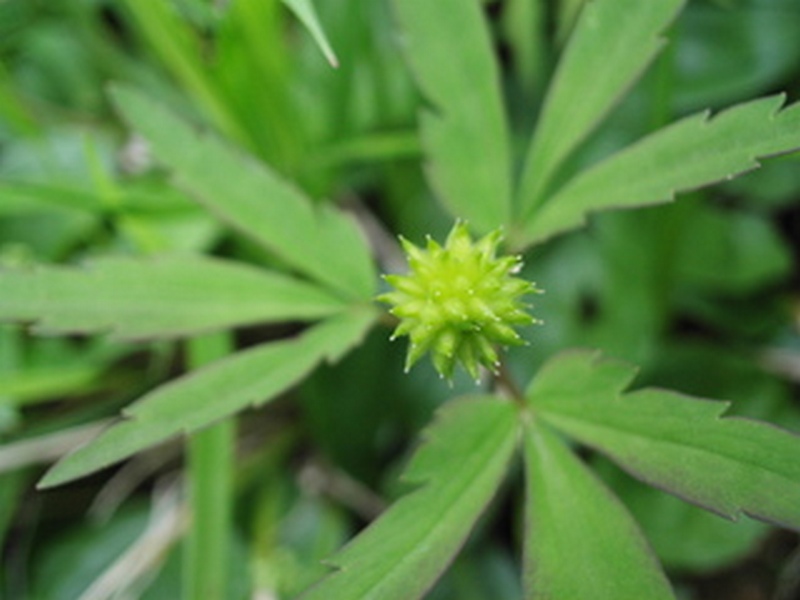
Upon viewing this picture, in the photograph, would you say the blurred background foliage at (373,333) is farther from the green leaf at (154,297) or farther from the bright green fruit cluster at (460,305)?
the bright green fruit cluster at (460,305)

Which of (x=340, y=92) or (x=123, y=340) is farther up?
(x=340, y=92)

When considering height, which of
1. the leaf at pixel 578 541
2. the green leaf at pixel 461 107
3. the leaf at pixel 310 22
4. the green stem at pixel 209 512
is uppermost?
the leaf at pixel 310 22

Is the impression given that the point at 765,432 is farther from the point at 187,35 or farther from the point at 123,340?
the point at 187,35

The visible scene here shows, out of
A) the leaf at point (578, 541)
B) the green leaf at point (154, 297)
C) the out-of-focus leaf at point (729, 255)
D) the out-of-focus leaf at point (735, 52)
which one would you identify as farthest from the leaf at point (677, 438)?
the out-of-focus leaf at point (735, 52)

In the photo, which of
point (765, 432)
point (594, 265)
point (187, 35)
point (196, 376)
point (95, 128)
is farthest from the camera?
point (95, 128)

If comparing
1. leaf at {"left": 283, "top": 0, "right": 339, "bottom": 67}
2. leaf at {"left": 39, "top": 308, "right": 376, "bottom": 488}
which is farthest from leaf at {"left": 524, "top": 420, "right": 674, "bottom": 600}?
leaf at {"left": 283, "top": 0, "right": 339, "bottom": 67}

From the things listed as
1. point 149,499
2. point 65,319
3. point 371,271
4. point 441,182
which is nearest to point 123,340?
point 65,319

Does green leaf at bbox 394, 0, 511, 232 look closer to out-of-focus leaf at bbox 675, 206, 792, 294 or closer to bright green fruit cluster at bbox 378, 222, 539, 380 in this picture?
bright green fruit cluster at bbox 378, 222, 539, 380
